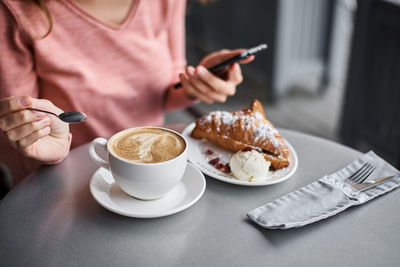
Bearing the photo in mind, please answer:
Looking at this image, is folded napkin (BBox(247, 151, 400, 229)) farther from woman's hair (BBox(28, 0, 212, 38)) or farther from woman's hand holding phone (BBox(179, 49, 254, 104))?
woman's hair (BBox(28, 0, 212, 38))

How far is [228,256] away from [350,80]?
1.90 m

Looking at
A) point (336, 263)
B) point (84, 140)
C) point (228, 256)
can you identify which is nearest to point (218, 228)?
point (228, 256)

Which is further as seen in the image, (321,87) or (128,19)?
(321,87)

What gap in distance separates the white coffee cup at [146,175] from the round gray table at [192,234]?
5 cm

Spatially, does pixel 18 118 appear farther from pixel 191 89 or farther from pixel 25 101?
pixel 191 89

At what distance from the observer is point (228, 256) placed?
2.10ft

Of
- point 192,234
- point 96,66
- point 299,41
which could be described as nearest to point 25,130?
point 192,234

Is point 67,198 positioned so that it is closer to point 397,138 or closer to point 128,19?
point 128,19

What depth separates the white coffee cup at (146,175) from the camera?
688 millimetres

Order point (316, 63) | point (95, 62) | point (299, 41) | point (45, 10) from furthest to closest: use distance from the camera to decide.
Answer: point (316, 63), point (299, 41), point (95, 62), point (45, 10)

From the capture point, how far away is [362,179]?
805mm

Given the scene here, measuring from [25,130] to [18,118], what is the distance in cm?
2

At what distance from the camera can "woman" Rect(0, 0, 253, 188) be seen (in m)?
1.00

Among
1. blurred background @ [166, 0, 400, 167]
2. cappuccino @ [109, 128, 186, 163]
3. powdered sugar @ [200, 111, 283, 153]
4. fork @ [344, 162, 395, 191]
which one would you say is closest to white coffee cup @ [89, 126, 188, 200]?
cappuccino @ [109, 128, 186, 163]
